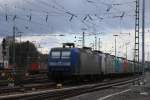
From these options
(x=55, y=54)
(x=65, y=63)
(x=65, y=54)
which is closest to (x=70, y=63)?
(x=65, y=63)

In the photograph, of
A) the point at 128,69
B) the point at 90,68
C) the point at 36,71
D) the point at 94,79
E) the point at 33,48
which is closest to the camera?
the point at 90,68

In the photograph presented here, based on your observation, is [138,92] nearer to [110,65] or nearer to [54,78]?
[54,78]

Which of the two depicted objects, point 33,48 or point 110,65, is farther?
point 33,48

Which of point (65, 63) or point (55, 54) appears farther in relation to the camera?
point (55, 54)

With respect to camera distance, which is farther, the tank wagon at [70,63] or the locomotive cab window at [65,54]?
the locomotive cab window at [65,54]

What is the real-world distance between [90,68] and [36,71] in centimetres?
3038

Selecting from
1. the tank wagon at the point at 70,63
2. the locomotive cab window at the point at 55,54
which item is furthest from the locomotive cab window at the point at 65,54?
the locomotive cab window at the point at 55,54

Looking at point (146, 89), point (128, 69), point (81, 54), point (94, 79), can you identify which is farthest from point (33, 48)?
point (146, 89)

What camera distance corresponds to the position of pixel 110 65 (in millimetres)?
61281

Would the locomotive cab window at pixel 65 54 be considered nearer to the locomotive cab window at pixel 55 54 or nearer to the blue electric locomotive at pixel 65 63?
the blue electric locomotive at pixel 65 63

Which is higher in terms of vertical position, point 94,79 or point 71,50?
point 71,50

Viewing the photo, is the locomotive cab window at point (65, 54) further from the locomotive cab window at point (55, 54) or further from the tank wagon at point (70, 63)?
the locomotive cab window at point (55, 54)

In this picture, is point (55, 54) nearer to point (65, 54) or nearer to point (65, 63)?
point (65, 54)

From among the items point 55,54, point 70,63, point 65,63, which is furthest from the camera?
point 55,54
